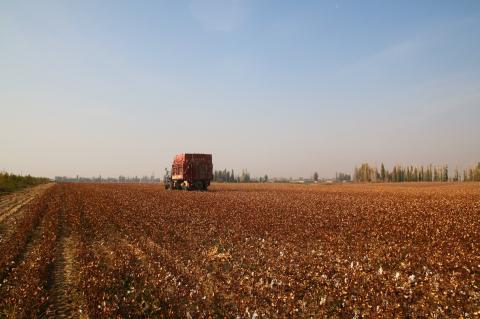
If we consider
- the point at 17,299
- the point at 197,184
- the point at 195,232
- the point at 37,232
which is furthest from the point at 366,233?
the point at 197,184

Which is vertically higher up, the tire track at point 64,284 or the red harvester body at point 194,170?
the red harvester body at point 194,170

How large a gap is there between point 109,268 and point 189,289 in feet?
8.75

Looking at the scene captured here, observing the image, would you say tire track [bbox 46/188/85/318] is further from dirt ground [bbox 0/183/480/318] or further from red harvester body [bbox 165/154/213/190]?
red harvester body [bbox 165/154/213/190]

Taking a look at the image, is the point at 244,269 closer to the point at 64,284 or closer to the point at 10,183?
the point at 64,284

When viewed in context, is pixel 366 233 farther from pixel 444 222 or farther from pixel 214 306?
pixel 214 306

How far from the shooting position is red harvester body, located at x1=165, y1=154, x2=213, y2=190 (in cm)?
4288

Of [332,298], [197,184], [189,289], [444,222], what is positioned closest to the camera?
[332,298]

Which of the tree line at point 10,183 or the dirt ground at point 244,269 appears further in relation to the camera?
the tree line at point 10,183

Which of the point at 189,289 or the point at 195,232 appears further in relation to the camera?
the point at 195,232

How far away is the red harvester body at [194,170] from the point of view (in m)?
42.9

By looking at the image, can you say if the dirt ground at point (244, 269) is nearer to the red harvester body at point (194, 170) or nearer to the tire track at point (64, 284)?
the tire track at point (64, 284)

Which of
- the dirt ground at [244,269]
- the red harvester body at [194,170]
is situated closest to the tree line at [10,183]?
the red harvester body at [194,170]

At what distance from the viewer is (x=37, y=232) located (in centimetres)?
→ 1341

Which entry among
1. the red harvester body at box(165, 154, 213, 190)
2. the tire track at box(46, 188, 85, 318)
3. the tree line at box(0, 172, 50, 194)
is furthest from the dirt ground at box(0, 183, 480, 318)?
the tree line at box(0, 172, 50, 194)
